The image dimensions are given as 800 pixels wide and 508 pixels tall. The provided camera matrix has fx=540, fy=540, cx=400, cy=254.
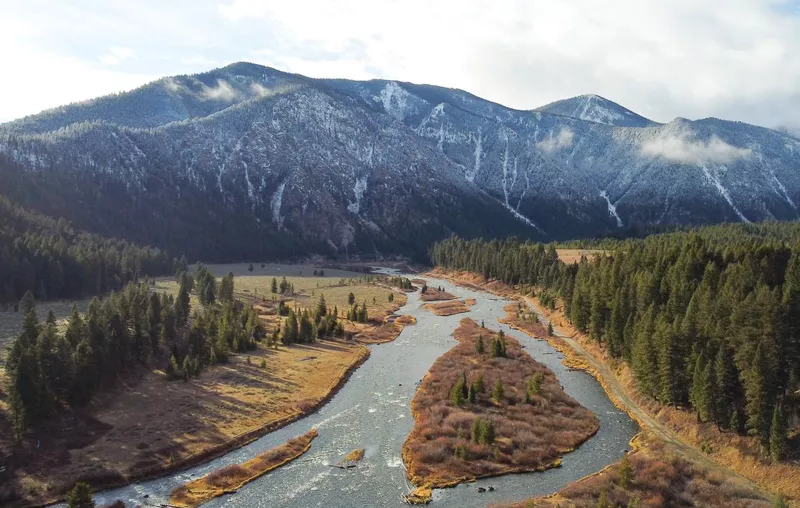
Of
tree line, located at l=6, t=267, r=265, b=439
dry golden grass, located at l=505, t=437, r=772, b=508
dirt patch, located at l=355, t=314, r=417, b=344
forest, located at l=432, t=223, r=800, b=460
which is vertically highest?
forest, located at l=432, t=223, r=800, b=460

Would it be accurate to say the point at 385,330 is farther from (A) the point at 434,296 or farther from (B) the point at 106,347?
(B) the point at 106,347

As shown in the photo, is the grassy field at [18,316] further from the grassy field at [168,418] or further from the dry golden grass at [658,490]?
the dry golden grass at [658,490]

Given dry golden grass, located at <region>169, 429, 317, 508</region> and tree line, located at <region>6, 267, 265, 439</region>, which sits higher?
tree line, located at <region>6, 267, 265, 439</region>

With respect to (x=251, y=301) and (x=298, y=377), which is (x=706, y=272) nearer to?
(x=298, y=377)

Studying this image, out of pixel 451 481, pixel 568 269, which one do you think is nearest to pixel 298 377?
pixel 451 481

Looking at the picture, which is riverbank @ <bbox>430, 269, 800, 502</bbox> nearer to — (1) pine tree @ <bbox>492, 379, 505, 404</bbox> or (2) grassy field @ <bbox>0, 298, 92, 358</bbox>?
(1) pine tree @ <bbox>492, 379, 505, 404</bbox>

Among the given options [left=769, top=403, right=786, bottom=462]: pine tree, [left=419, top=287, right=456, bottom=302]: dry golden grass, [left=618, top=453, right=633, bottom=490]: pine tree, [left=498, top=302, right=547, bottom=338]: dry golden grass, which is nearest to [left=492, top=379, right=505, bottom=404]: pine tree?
[left=618, top=453, right=633, bottom=490]: pine tree
